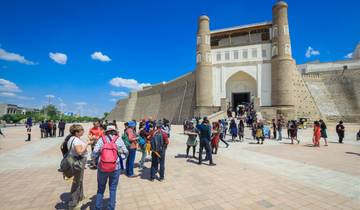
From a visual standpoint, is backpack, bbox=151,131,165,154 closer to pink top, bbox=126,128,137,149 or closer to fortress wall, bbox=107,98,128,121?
pink top, bbox=126,128,137,149

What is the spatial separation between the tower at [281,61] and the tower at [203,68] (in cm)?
939

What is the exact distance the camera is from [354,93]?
35.4 meters

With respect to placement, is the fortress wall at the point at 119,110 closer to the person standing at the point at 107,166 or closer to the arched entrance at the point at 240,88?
the arched entrance at the point at 240,88

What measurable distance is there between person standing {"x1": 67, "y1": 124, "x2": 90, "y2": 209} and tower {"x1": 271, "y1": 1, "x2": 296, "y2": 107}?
27.8m

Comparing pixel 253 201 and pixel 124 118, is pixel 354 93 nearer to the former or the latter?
pixel 253 201

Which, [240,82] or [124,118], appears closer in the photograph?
[240,82]

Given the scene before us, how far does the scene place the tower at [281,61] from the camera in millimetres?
25828

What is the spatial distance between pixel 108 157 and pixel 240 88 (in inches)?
1189

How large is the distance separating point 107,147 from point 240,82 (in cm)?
3027

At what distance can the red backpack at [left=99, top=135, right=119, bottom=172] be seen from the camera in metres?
2.86

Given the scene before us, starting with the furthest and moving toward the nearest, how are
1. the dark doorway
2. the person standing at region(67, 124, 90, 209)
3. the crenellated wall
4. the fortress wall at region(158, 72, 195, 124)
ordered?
the crenellated wall
the fortress wall at region(158, 72, 195, 124)
the dark doorway
the person standing at region(67, 124, 90, 209)

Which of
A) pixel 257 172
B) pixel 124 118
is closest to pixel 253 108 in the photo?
pixel 257 172

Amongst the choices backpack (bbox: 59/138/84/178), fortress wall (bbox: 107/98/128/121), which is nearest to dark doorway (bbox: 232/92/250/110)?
backpack (bbox: 59/138/84/178)

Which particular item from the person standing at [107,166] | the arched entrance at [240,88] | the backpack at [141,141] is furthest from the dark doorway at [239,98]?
the person standing at [107,166]
